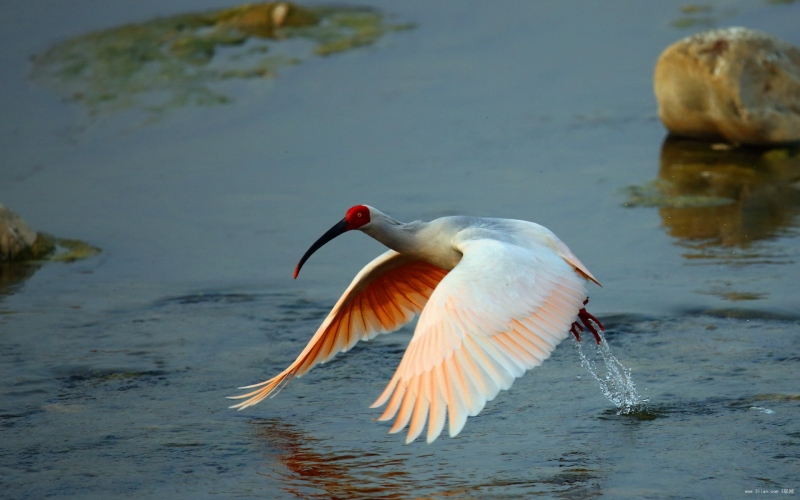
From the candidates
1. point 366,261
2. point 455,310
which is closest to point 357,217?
point 455,310

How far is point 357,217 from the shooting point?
6496 millimetres

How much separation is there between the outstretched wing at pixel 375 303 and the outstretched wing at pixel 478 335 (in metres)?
1.09

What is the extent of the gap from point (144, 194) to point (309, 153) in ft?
5.57

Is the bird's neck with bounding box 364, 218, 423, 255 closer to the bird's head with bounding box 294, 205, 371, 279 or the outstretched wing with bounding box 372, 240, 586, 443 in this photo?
the bird's head with bounding box 294, 205, 371, 279

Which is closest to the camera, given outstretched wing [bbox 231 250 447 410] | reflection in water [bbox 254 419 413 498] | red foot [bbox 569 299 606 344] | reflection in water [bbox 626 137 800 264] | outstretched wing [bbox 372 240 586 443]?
outstretched wing [bbox 372 240 586 443]

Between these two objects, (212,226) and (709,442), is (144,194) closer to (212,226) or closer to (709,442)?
(212,226)

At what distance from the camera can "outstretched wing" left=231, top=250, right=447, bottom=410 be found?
266 inches

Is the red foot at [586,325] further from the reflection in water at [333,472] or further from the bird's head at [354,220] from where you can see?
the reflection in water at [333,472]

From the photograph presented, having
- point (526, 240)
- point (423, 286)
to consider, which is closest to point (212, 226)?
point (423, 286)

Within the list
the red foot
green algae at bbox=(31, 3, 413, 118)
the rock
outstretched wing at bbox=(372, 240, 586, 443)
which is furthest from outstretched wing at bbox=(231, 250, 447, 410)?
green algae at bbox=(31, 3, 413, 118)

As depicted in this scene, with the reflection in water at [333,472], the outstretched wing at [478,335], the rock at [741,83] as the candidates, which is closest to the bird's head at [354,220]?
the outstretched wing at [478,335]

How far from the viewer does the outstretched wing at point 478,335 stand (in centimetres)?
511

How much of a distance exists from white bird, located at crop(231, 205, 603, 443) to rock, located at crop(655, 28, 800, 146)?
15.1 feet

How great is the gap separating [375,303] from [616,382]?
1.42m
